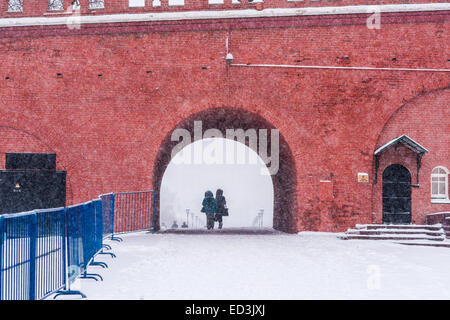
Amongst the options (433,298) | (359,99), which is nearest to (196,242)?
(359,99)

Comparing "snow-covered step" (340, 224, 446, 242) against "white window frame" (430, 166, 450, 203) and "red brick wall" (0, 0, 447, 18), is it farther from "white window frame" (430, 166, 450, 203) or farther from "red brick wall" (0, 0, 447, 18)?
"red brick wall" (0, 0, 447, 18)

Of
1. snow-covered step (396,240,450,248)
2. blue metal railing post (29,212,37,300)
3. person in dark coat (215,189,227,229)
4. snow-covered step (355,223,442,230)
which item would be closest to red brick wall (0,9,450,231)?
snow-covered step (355,223,442,230)

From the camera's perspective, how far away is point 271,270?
877 centimetres

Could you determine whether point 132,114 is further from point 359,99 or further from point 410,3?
point 410,3

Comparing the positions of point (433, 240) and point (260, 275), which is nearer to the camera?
point (260, 275)

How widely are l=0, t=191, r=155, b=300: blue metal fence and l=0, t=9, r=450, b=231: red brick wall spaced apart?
614 centimetres

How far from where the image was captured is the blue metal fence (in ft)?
17.2

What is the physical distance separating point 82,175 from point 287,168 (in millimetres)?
6558

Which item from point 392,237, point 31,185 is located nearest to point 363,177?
point 392,237

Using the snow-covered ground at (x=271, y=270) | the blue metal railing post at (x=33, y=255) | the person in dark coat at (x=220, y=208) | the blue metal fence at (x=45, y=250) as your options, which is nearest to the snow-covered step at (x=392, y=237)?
the snow-covered ground at (x=271, y=270)

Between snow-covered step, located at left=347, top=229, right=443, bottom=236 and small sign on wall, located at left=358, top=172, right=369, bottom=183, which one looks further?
small sign on wall, located at left=358, top=172, right=369, bottom=183

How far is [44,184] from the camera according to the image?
1543 cm

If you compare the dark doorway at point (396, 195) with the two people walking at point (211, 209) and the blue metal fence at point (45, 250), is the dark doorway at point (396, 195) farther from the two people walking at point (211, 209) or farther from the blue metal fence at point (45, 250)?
the blue metal fence at point (45, 250)

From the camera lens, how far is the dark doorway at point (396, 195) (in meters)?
15.0
